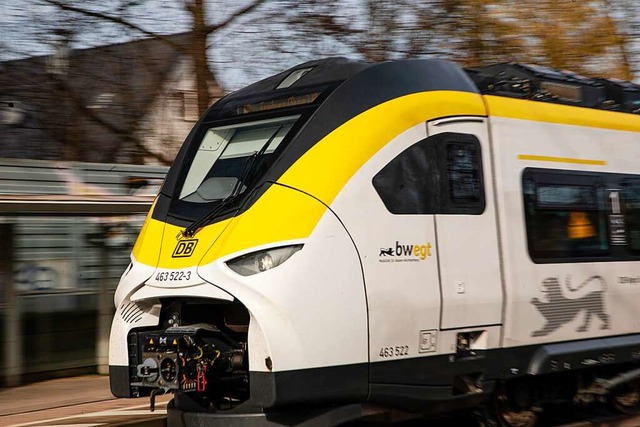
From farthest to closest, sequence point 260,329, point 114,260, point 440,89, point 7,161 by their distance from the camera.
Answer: point 114,260
point 7,161
point 440,89
point 260,329

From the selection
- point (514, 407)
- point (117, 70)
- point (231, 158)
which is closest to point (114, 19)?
point (117, 70)

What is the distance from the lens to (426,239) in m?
7.64

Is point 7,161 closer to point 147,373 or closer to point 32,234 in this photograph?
point 32,234

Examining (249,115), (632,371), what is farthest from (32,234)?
(632,371)

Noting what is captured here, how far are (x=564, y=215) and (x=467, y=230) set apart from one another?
1423 mm

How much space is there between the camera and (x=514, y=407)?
9.00m

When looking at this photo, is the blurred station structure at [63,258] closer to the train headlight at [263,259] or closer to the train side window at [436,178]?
the train headlight at [263,259]

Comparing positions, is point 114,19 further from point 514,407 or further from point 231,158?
point 514,407

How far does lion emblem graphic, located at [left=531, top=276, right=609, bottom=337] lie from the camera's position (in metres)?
8.45

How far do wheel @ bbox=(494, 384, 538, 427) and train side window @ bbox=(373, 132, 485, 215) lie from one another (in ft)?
6.07

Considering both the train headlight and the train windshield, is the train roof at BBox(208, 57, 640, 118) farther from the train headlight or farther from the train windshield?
the train headlight

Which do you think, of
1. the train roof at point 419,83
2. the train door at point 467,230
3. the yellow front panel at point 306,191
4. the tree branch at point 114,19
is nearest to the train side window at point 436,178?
the train door at point 467,230

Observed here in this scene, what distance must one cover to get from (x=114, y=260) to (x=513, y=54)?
767 cm

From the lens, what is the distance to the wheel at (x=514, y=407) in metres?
8.82
